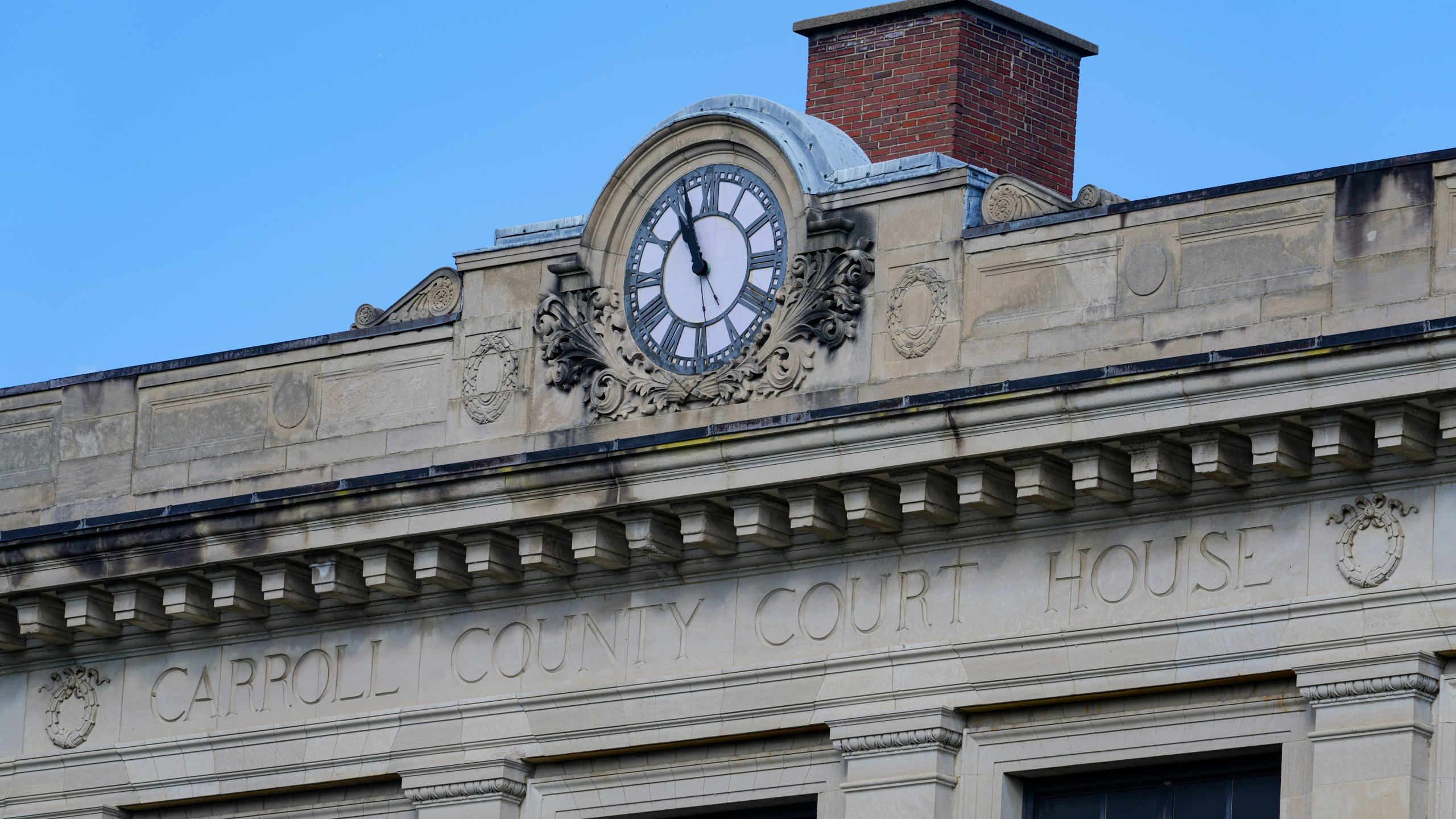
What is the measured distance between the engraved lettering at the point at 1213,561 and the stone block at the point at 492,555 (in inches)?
196

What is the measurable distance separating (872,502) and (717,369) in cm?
179

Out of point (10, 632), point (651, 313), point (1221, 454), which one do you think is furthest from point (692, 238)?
point (10, 632)

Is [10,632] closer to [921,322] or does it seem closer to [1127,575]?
[921,322]

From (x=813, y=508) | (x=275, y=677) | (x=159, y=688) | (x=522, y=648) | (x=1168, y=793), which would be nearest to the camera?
(x=1168, y=793)

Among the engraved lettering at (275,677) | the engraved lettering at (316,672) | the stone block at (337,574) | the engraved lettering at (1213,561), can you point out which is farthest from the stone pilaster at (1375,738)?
the engraved lettering at (275,677)

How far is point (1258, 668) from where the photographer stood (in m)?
21.2

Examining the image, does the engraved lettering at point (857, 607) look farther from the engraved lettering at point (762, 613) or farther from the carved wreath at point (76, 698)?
the carved wreath at point (76, 698)

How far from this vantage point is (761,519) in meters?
23.0

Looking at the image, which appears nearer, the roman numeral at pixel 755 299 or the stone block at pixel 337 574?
the roman numeral at pixel 755 299

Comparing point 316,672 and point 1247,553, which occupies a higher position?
point 316,672

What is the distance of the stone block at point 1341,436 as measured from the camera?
20.7m

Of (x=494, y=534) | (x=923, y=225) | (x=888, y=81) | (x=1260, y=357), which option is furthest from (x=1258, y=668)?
(x=888, y=81)

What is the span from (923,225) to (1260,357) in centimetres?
329

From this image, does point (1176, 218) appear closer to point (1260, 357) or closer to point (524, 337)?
point (1260, 357)
